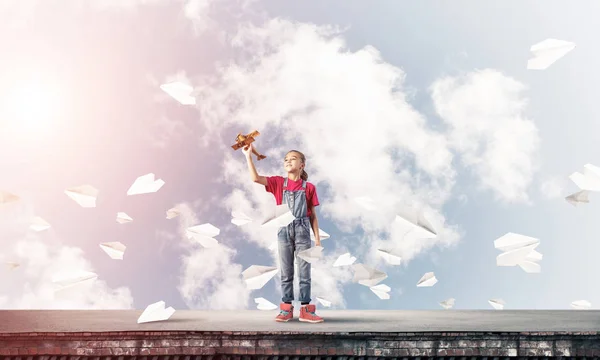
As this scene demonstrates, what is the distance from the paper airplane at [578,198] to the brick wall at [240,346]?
2.42 meters

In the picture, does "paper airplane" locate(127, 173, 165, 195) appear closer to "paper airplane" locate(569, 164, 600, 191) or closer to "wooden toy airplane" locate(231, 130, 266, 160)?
"wooden toy airplane" locate(231, 130, 266, 160)

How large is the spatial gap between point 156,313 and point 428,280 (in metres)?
3.26

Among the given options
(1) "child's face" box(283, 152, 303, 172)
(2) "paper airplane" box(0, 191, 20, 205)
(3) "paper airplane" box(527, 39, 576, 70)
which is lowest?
(2) "paper airplane" box(0, 191, 20, 205)

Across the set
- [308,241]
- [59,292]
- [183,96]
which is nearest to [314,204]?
[308,241]

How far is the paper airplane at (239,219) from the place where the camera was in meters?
7.69

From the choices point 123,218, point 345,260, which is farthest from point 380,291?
point 123,218

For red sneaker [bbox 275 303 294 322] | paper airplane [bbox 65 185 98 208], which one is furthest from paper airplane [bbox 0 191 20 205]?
red sneaker [bbox 275 303 294 322]

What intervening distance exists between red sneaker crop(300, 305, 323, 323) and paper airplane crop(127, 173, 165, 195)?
6.82 ft

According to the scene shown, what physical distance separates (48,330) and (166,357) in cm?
116

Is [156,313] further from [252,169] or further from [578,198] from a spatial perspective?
[578,198]

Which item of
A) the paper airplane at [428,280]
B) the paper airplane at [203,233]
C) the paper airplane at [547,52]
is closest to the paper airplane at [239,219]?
the paper airplane at [203,233]

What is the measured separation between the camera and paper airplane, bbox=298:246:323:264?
21.9ft

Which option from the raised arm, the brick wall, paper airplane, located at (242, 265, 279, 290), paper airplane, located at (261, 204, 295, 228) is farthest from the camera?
the raised arm

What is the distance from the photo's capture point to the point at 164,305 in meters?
6.90
